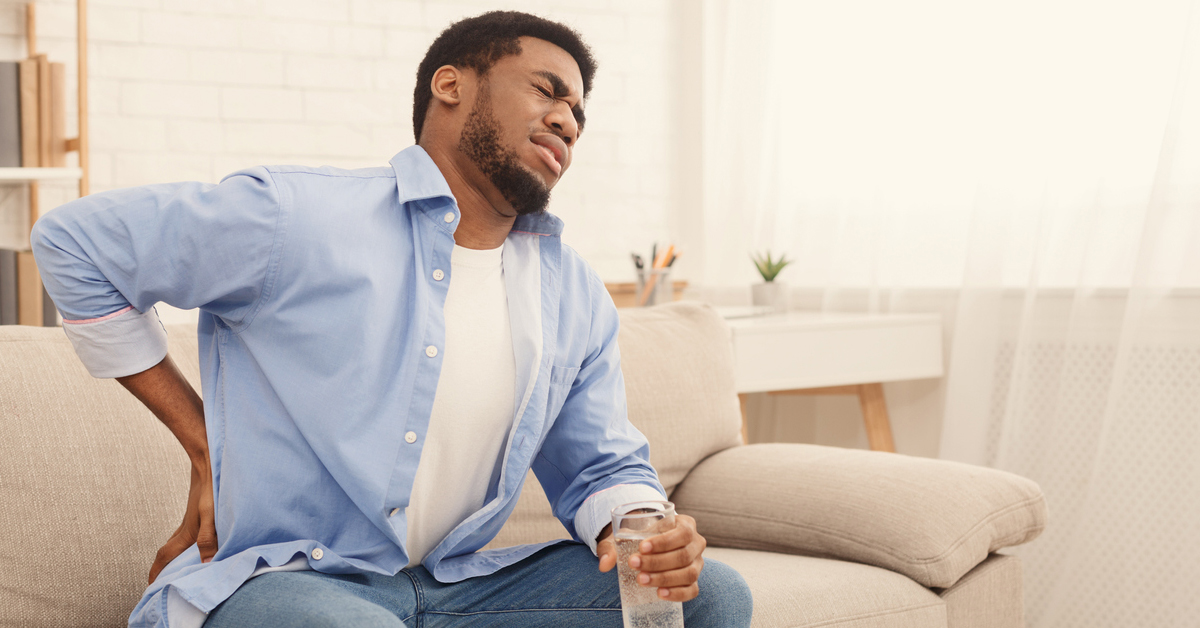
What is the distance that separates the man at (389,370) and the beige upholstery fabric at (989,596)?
50cm

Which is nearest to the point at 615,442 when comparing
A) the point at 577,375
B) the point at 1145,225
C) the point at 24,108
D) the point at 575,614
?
the point at 577,375

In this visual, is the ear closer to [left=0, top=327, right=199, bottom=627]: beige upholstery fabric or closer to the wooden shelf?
[left=0, top=327, right=199, bottom=627]: beige upholstery fabric

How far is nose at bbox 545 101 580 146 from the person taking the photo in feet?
3.84

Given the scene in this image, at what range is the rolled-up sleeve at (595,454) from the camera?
3.79 feet

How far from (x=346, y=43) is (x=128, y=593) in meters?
1.74

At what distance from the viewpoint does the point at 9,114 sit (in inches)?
85.0

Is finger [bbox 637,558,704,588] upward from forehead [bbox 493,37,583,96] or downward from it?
downward

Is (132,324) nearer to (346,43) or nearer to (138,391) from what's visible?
(138,391)

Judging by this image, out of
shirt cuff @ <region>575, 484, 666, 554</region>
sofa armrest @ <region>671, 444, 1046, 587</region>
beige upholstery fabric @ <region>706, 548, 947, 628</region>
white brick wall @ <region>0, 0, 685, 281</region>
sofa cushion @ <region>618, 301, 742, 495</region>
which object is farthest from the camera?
white brick wall @ <region>0, 0, 685, 281</region>

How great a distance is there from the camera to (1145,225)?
1.84 metres

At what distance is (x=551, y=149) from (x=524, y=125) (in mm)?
47

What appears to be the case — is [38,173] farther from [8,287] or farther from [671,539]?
[671,539]

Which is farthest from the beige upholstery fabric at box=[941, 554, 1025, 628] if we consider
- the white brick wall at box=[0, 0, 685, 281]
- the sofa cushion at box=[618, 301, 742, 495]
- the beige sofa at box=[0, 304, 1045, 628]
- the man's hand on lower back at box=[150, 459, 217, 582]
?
the white brick wall at box=[0, 0, 685, 281]

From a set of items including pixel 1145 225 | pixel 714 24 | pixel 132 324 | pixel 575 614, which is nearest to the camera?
pixel 132 324
